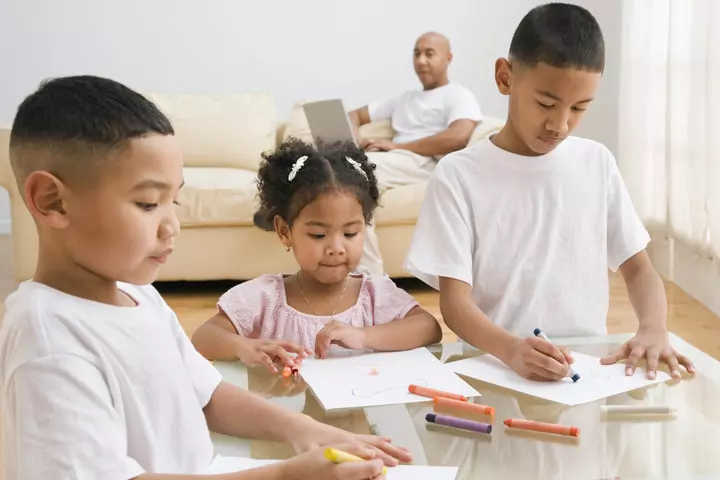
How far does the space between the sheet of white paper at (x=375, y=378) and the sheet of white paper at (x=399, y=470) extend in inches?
6.8

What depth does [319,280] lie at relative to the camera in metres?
1.54

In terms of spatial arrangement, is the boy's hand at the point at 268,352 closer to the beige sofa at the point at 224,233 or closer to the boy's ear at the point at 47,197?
the boy's ear at the point at 47,197

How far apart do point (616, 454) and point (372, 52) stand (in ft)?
14.4

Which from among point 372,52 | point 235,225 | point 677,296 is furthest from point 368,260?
point 372,52

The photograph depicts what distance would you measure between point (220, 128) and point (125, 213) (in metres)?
3.69

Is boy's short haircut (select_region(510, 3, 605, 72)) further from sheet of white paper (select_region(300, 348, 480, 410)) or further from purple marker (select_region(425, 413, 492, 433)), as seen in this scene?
purple marker (select_region(425, 413, 492, 433))

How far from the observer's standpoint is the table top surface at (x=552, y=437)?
90cm

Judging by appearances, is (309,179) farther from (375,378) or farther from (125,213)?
(125,213)

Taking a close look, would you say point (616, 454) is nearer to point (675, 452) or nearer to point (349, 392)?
point (675, 452)

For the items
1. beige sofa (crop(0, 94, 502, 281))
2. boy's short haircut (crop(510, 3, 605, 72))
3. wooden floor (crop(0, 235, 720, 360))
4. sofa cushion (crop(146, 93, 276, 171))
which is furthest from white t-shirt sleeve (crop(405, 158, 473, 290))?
sofa cushion (crop(146, 93, 276, 171))

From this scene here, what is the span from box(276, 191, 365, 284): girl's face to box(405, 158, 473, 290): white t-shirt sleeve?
11 centimetres

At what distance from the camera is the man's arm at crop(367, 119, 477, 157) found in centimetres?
404

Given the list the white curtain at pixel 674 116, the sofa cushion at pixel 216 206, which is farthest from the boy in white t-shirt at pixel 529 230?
the sofa cushion at pixel 216 206

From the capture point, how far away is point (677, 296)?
12.3 ft
